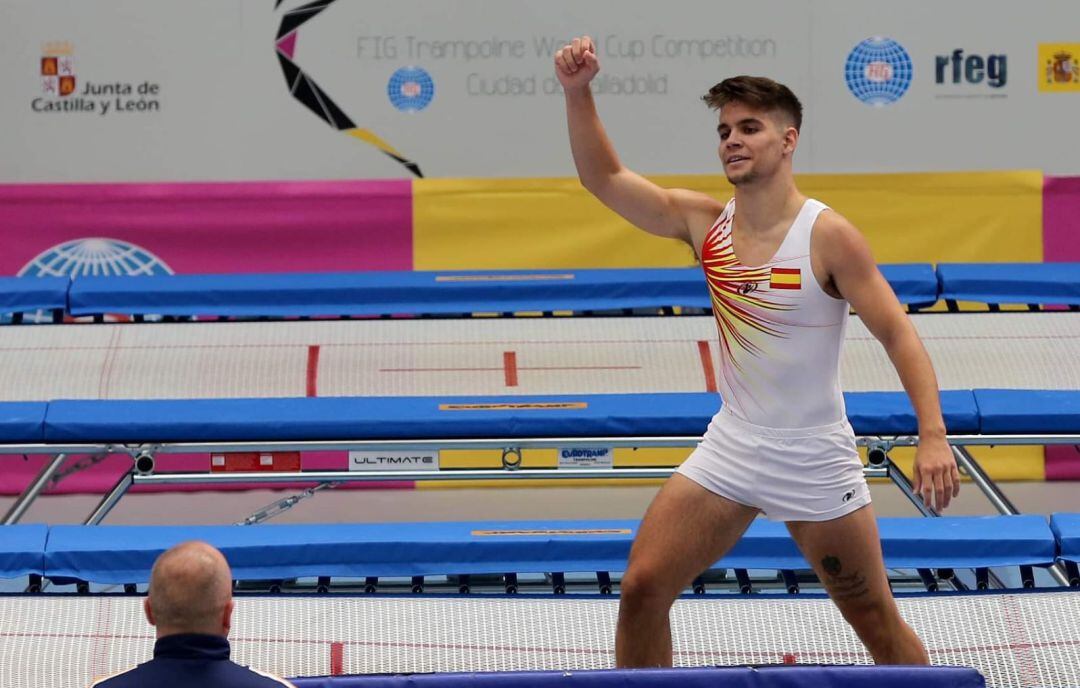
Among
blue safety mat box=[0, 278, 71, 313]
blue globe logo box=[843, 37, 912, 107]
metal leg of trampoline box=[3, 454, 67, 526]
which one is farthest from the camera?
blue globe logo box=[843, 37, 912, 107]

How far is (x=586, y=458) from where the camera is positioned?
17.7 feet

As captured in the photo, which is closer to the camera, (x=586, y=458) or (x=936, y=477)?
(x=936, y=477)

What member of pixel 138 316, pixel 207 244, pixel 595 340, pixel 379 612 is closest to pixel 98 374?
pixel 138 316

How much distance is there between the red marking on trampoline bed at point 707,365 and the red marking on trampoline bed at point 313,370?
5.40ft

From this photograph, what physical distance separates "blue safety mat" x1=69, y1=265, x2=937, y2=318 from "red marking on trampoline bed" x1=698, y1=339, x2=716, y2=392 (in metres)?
0.32

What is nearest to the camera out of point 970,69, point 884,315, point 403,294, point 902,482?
point 884,315

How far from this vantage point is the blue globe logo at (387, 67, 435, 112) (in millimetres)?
7590

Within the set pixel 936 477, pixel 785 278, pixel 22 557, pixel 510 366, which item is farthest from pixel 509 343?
pixel 936 477

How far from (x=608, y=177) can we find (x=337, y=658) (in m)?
1.47

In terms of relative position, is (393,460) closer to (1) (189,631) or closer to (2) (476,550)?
A: (2) (476,550)

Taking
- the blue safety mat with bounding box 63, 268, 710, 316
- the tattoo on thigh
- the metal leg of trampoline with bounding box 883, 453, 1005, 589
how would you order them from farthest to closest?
the blue safety mat with bounding box 63, 268, 710, 316 → the metal leg of trampoline with bounding box 883, 453, 1005, 589 → the tattoo on thigh

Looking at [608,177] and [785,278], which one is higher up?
[608,177]

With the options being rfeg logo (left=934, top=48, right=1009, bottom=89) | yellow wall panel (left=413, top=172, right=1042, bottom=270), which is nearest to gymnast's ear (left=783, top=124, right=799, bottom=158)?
yellow wall panel (left=413, top=172, right=1042, bottom=270)

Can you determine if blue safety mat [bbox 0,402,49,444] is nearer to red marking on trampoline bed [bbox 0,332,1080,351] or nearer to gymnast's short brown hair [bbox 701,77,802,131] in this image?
red marking on trampoline bed [bbox 0,332,1080,351]
